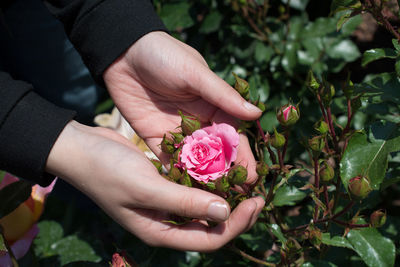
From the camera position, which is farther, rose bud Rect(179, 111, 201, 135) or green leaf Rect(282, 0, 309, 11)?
green leaf Rect(282, 0, 309, 11)

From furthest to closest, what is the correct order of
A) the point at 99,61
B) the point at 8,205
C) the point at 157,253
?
the point at 99,61 → the point at 157,253 → the point at 8,205

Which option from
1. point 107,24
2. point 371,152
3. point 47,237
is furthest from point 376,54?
point 47,237

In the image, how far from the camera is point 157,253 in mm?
1407

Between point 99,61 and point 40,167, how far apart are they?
470 mm

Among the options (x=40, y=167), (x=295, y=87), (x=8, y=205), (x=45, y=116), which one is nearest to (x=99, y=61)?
(x=45, y=116)

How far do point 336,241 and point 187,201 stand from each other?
0.39 meters

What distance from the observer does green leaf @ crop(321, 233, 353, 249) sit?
1094 millimetres

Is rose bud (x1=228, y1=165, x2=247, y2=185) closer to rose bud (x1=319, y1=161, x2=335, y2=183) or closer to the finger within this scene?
the finger

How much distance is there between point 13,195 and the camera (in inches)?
46.9

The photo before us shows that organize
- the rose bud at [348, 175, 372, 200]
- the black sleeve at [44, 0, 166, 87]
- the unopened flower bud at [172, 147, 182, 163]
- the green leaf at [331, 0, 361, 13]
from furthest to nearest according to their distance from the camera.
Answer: the black sleeve at [44, 0, 166, 87] < the unopened flower bud at [172, 147, 182, 163] < the green leaf at [331, 0, 361, 13] < the rose bud at [348, 175, 372, 200]

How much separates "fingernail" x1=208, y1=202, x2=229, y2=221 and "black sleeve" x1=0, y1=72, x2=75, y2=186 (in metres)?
0.50

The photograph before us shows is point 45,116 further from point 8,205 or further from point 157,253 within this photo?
point 157,253

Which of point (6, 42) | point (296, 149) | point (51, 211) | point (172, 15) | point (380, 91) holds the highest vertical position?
point (380, 91)

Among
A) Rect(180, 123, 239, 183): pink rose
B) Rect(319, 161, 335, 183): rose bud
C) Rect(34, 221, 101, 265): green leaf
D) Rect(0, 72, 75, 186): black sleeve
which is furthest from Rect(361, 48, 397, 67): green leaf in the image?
Rect(34, 221, 101, 265): green leaf
